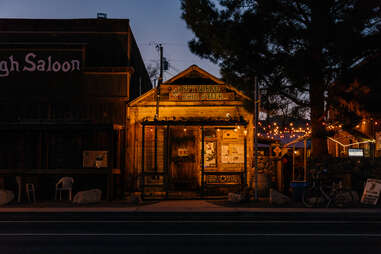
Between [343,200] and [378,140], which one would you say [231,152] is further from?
[378,140]

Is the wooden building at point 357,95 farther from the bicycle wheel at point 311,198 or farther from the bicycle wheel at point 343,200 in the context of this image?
the bicycle wheel at point 311,198

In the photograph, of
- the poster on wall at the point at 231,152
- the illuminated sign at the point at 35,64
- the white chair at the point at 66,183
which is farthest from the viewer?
the poster on wall at the point at 231,152

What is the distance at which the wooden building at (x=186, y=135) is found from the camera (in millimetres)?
17562

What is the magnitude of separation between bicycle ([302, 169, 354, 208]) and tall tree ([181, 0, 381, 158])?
270 cm

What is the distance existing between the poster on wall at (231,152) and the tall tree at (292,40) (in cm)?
271

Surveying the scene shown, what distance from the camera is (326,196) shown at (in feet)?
47.3

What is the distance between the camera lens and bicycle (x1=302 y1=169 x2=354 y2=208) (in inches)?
568

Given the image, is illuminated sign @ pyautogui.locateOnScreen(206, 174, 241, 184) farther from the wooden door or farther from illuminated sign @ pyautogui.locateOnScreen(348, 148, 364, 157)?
illuminated sign @ pyautogui.locateOnScreen(348, 148, 364, 157)

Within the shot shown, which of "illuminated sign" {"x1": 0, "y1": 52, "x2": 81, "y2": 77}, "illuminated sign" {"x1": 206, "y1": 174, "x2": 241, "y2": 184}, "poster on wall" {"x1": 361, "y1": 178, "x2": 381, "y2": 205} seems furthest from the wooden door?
"poster on wall" {"x1": 361, "y1": 178, "x2": 381, "y2": 205}

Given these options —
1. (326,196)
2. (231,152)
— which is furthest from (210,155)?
(326,196)

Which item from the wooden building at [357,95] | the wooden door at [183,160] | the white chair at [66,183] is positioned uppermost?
the wooden building at [357,95]
